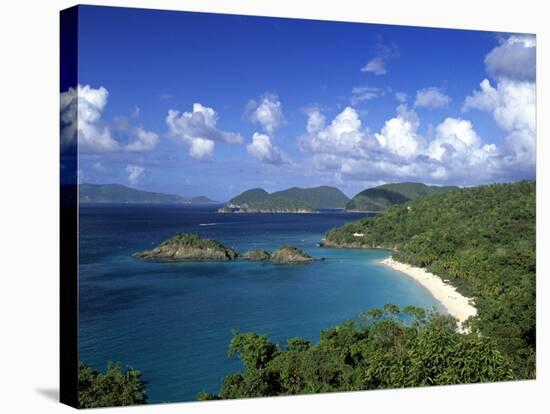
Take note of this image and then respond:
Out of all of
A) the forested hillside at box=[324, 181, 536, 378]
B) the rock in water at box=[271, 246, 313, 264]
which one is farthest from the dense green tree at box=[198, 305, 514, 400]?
the rock in water at box=[271, 246, 313, 264]

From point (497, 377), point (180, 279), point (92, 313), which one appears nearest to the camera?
point (92, 313)

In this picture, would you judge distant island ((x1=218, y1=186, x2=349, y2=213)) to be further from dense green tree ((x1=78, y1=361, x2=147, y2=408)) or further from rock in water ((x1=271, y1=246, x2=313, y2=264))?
dense green tree ((x1=78, y1=361, x2=147, y2=408))

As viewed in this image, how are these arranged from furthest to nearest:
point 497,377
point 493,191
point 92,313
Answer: point 493,191 → point 497,377 → point 92,313

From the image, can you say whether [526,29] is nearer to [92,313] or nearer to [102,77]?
[102,77]

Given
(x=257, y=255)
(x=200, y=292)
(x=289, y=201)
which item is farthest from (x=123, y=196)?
(x=289, y=201)

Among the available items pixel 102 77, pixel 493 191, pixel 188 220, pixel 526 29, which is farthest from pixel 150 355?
pixel 526 29

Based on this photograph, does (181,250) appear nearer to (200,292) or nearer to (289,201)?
(200,292)
